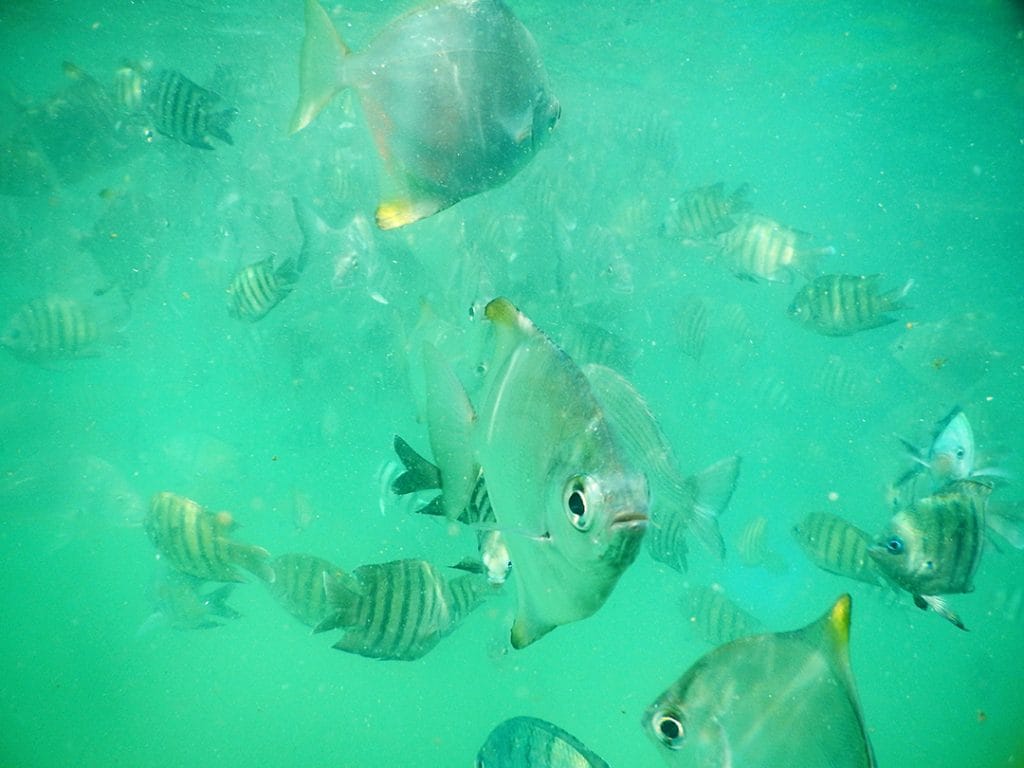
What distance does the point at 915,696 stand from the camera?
75.1ft

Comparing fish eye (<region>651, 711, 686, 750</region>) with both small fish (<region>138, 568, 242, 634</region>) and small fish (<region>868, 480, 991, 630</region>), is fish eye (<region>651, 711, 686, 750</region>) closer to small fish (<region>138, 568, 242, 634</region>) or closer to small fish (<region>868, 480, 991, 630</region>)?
small fish (<region>868, 480, 991, 630</region>)

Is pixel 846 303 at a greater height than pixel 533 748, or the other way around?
pixel 533 748

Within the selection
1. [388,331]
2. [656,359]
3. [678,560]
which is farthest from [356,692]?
[656,359]

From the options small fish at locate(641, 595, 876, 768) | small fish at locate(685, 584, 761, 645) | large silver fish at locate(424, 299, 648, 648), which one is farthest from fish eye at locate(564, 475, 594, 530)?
small fish at locate(685, 584, 761, 645)

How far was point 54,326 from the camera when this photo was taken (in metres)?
8.84

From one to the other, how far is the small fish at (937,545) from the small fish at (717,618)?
434 centimetres

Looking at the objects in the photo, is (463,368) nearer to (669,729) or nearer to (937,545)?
(937,545)

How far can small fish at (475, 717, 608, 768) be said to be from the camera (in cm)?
288

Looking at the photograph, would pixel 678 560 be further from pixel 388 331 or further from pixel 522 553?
pixel 388 331

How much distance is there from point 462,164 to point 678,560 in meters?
4.90

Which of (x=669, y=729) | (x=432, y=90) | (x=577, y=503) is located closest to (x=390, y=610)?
(x=669, y=729)

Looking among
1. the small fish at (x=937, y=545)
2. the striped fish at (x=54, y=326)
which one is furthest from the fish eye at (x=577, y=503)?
the striped fish at (x=54, y=326)

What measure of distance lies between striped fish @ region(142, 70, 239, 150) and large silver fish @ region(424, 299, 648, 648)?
5.11 m

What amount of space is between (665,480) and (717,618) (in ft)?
13.9
